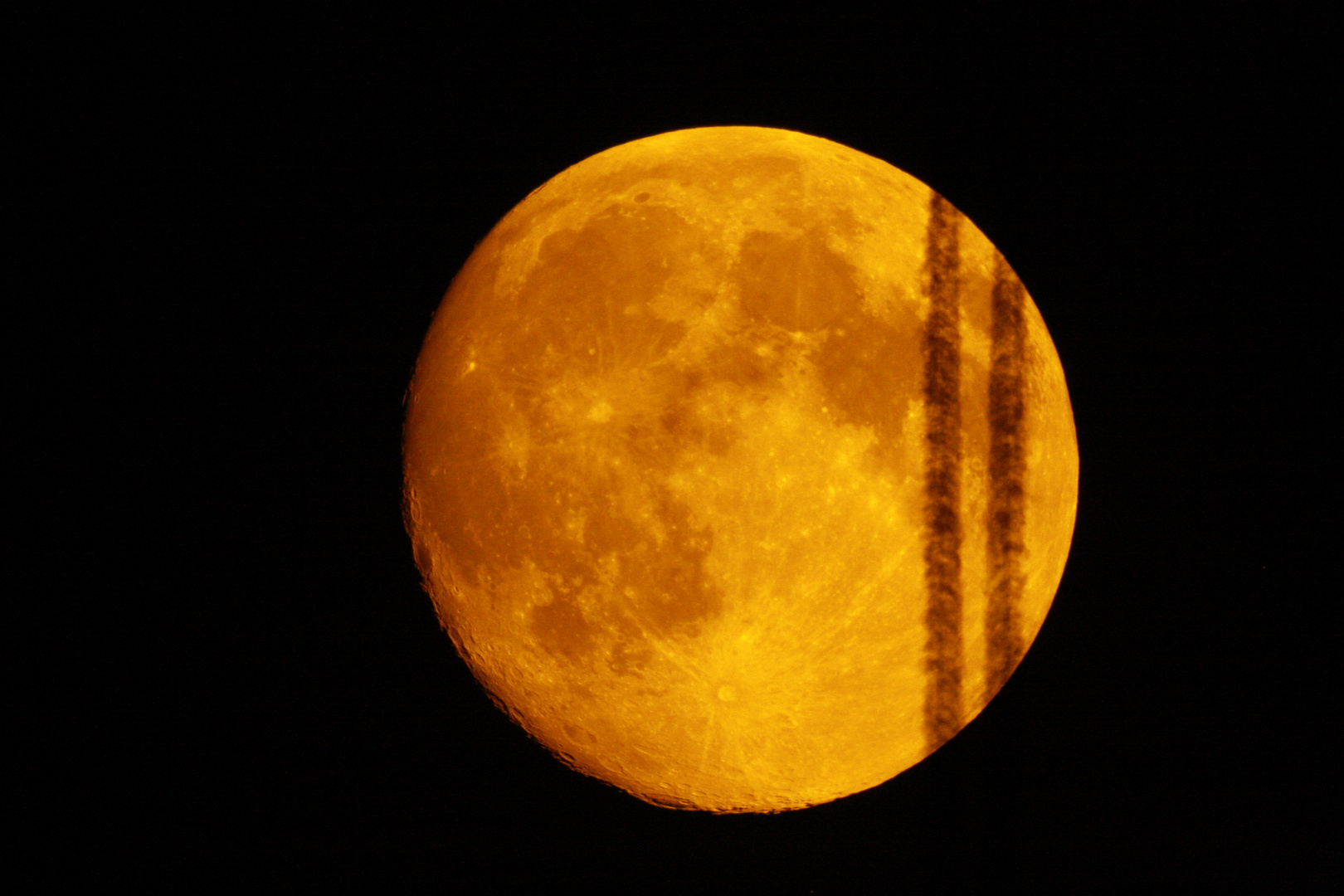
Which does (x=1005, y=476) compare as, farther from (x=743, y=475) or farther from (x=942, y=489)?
(x=743, y=475)

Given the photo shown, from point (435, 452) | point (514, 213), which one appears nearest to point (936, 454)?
point (435, 452)

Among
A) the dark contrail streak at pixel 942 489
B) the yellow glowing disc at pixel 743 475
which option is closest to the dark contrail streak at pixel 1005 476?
the yellow glowing disc at pixel 743 475

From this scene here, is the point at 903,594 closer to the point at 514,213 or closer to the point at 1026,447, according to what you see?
the point at 1026,447

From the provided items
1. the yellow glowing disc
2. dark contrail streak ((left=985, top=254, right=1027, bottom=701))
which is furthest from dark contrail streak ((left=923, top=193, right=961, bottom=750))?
dark contrail streak ((left=985, top=254, right=1027, bottom=701))

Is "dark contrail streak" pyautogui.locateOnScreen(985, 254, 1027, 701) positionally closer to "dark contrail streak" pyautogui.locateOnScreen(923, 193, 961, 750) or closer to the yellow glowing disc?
the yellow glowing disc

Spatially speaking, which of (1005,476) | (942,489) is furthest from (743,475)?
(1005,476)

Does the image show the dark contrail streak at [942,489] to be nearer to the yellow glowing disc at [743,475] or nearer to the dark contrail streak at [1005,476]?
the yellow glowing disc at [743,475]

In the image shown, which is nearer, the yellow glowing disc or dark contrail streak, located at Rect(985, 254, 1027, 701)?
the yellow glowing disc
